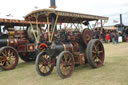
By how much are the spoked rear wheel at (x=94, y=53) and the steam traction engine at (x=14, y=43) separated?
7.00 feet

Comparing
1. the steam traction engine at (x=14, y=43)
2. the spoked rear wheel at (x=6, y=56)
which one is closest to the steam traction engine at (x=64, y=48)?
the steam traction engine at (x=14, y=43)

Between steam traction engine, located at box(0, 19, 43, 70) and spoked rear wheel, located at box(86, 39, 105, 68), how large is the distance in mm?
2134

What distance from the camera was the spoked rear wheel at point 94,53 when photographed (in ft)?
15.5

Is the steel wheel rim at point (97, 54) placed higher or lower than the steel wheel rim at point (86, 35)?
lower

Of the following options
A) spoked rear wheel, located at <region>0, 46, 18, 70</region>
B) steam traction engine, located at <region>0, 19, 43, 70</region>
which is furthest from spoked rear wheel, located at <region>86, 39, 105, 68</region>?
spoked rear wheel, located at <region>0, 46, 18, 70</region>

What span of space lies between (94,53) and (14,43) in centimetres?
352

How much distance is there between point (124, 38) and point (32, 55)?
40.3 ft

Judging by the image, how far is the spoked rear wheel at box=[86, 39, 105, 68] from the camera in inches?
186

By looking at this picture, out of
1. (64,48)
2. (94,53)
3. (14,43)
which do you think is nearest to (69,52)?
(64,48)

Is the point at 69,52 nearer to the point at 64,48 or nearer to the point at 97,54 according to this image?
the point at 64,48

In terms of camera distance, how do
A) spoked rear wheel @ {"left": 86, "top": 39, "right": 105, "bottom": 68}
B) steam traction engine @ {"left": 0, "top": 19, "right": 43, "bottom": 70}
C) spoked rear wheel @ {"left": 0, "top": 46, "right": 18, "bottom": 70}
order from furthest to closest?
steam traction engine @ {"left": 0, "top": 19, "right": 43, "bottom": 70} → spoked rear wheel @ {"left": 0, "top": 46, "right": 18, "bottom": 70} → spoked rear wheel @ {"left": 86, "top": 39, "right": 105, "bottom": 68}

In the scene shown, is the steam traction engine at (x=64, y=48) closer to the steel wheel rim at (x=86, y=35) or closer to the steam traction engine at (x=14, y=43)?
the steel wheel rim at (x=86, y=35)

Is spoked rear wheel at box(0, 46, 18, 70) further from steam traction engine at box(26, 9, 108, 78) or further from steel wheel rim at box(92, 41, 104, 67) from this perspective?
steel wheel rim at box(92, 41, 104, 67)

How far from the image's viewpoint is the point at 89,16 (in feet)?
17.9
